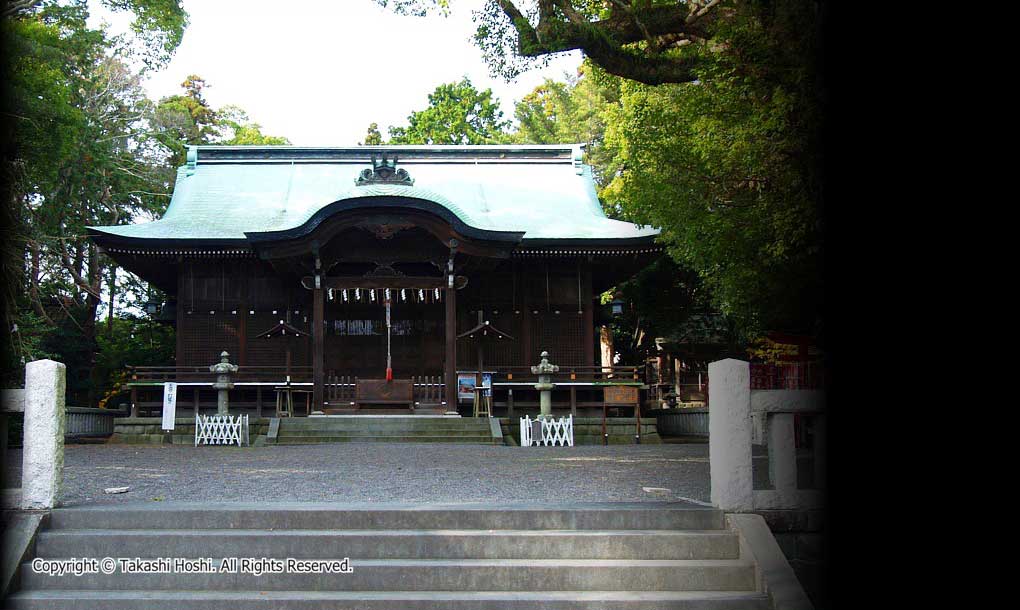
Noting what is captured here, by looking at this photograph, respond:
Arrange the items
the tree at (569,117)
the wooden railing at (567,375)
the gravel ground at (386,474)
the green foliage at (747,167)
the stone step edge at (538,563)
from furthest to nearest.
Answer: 1. the tree at (569,117)
2. the wooden railing at (567,375)
3. the green foliage at (747,167)
4. the gravel ground at (386,474)
5. the stone step edge at (538,563)

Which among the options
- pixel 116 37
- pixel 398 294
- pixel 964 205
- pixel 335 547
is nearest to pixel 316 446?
pixel 398 294

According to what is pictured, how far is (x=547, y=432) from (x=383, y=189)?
566cm

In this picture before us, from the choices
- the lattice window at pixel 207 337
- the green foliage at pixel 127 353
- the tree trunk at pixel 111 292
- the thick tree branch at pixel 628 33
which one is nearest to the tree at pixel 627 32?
the thick tree branch at pixel 628 33

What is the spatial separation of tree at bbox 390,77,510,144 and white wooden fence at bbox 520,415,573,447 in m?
19.9

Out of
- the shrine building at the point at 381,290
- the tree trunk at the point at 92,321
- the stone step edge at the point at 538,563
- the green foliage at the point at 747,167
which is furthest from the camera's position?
the tree trunk at the point at 92,321

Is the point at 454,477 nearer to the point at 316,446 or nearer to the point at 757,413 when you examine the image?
the point at 757,413

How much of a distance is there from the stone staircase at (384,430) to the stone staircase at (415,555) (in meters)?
8.94

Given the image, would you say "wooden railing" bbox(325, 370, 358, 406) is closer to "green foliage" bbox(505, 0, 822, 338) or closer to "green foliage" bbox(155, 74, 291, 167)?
"green foliage" bbox(505, 0, 822, 338)

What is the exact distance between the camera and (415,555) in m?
6.20

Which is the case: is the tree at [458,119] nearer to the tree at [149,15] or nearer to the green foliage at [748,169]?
the tree at [149,15]

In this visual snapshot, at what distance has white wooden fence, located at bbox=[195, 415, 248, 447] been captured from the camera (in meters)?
16.2

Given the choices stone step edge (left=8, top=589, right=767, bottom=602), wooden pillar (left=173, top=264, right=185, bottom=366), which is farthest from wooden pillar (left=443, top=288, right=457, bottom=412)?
stone step edge (left=8, top=589, right=767, bottom=602)

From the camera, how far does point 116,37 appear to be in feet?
87.6

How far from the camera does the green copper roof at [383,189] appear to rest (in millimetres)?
19688
